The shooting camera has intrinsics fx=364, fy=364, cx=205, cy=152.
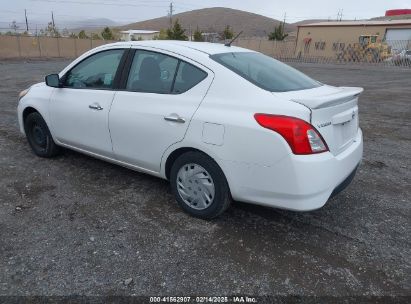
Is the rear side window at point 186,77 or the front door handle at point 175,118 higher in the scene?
the rear side window at point 186,77

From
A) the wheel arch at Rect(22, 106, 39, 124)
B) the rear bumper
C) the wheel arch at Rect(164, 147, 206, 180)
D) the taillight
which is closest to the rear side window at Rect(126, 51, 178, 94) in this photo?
the wheel arch at Rect(164, 147, 206, 180)

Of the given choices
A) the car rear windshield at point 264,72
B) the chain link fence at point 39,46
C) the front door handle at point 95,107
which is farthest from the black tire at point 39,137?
the chain link fence at point 39,46

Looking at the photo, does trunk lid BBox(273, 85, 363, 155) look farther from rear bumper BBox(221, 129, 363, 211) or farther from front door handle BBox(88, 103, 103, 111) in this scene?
front door handle BBox(88, 103, 103, 111)

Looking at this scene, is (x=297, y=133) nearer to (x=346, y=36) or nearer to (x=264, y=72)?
(x=264, y=72)

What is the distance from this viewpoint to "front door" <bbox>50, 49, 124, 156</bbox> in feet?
12.8

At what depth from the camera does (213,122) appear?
3.02 m

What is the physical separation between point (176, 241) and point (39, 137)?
290 centimetres

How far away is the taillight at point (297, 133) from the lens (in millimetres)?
2703

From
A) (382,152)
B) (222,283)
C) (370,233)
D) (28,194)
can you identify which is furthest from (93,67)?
(382,152)

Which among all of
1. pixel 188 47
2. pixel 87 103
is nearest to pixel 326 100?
pixel 188 47

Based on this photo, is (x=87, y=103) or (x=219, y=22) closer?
(x=87, y=103)

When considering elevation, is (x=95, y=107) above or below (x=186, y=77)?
below

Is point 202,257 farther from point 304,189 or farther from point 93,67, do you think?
point 93,67

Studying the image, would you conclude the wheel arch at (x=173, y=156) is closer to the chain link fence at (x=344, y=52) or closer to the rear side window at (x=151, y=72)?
the rear side window at (x=151, y=72)
